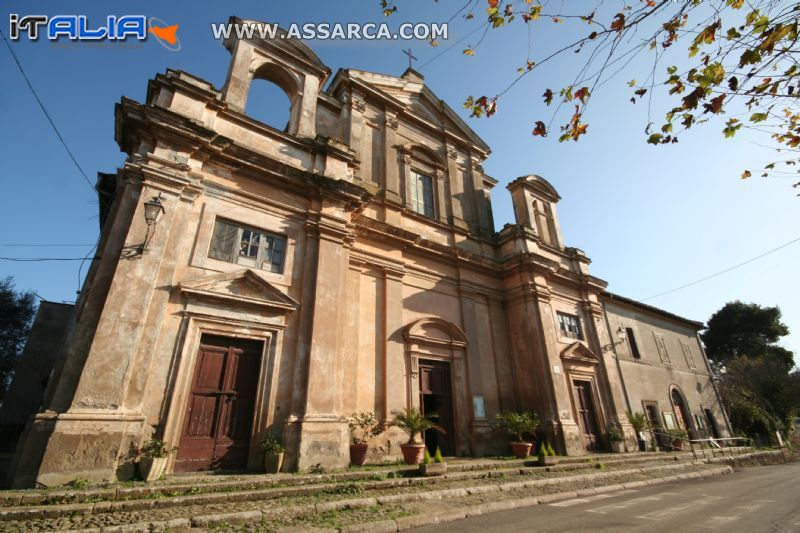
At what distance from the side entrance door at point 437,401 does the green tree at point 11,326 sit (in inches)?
1218

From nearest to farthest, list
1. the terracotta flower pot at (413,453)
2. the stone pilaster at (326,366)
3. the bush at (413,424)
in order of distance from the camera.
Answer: the stone pilaster at (326,366) < the terracotta flower pot at (413,453) < the bush at (413,424)

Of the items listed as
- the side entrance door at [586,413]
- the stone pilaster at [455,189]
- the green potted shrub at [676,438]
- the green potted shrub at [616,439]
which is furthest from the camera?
the green potted shrub at [676,438]

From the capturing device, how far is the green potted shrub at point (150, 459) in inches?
228

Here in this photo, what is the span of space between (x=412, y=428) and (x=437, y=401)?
245cm

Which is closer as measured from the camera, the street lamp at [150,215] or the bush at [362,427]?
the street lamp at [150,215]

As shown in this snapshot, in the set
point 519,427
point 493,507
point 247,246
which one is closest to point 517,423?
point 519,427

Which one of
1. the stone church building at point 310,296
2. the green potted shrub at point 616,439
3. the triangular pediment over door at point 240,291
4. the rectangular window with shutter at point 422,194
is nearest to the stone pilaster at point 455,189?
the stone church building at point 310,296

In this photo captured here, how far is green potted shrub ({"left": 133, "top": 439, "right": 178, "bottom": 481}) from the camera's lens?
5785 millimetres

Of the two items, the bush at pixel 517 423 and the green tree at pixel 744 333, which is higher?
the green tree at pixel 744 333

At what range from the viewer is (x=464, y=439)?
1077 cm

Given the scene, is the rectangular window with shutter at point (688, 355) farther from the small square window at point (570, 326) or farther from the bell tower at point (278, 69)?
the bell tower at point (278, 69)

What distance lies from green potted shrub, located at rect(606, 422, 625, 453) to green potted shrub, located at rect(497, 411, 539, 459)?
377 cm

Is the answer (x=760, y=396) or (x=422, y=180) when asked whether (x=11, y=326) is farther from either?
(x=760, y=396)

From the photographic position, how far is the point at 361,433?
29.1 feet
